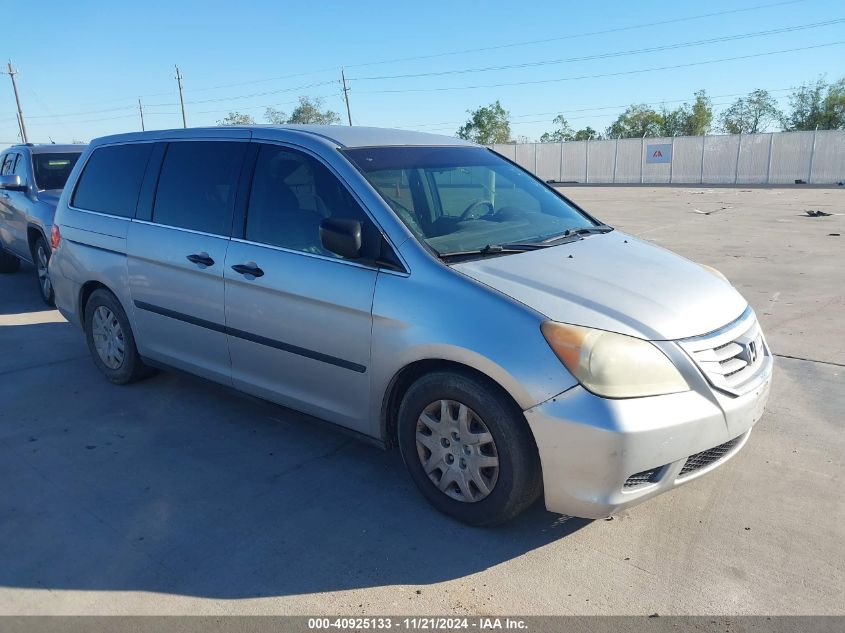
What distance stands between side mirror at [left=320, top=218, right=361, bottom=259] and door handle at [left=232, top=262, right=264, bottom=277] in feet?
2.07

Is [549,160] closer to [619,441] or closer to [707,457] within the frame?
[707,457]

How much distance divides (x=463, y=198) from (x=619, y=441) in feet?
6.41

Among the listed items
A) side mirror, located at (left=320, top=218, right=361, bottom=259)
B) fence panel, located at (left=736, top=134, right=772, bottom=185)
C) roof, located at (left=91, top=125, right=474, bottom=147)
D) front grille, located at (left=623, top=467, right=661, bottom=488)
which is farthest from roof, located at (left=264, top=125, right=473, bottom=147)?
fence panel, located at (left=736, top=134, right=772, bottom=185)

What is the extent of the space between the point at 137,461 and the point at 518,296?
8.28 ft

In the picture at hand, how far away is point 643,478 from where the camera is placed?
291 centimetres

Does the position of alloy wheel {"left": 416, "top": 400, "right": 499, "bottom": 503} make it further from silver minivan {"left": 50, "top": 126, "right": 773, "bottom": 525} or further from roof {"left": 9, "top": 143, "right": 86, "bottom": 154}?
roof {"left": 9, "top": 143, "right": 86, "bottom": 154}

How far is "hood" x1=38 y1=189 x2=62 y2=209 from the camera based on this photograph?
26.8 feet

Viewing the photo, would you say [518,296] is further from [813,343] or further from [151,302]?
[813,343]

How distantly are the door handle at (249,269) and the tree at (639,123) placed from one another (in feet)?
233

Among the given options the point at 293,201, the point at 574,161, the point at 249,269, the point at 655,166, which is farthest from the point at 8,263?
the point at 574,161

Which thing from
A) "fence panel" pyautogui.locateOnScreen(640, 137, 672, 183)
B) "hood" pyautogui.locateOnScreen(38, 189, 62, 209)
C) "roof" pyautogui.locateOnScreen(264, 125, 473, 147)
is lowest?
"fence panel" pyautogui.locateOnScreen(640, 137, 672, 183)

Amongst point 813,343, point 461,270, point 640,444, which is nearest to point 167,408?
point 461,270

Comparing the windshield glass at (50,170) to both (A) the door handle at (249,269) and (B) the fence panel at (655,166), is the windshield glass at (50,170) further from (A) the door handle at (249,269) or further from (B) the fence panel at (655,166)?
(B) the fence panel at (655,166)

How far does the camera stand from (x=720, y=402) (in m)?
2.98
